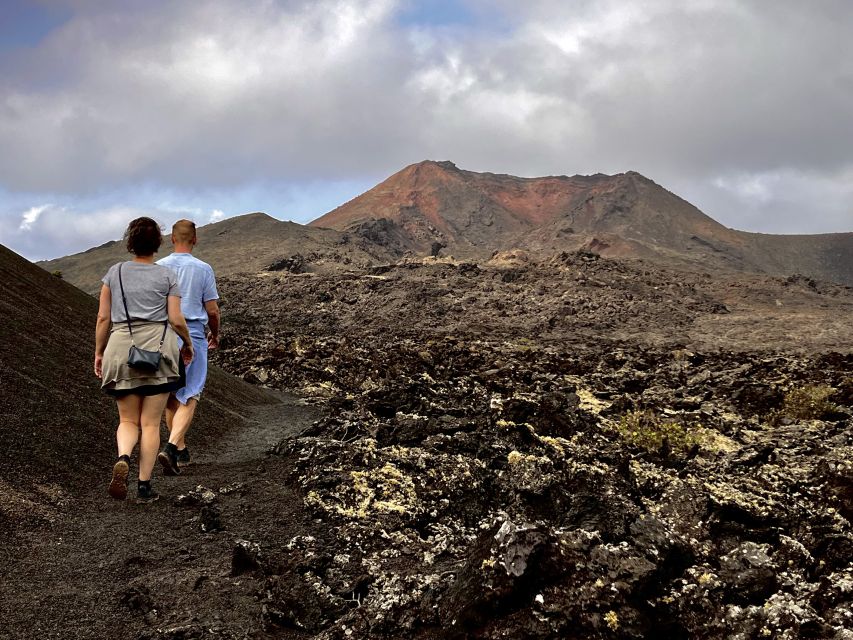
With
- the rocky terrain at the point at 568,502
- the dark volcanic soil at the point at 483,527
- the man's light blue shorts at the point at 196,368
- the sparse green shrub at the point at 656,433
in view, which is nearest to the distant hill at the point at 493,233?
the rocky terrain at the point at 568,502

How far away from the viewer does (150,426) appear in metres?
5.32

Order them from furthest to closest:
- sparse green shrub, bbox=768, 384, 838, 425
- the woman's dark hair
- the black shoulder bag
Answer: sparse green shrub, bbox=768, 384, 838, 425 < the woman's dark hair < the black shoulder bag

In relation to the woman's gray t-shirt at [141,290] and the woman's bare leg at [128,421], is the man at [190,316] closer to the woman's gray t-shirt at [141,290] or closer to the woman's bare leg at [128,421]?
the woman's gray t-shirt at [141,290]

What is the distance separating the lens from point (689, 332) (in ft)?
104

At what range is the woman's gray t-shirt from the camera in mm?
5102

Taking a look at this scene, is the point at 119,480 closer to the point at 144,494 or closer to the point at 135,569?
the point at 144,494

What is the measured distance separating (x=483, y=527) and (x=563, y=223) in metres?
87.8

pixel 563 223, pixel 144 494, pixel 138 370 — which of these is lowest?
pixel 144 494

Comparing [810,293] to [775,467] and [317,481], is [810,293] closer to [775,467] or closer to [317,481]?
[775,467]

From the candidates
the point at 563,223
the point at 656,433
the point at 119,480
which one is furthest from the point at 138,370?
the point at 563,223

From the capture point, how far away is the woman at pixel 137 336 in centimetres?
507

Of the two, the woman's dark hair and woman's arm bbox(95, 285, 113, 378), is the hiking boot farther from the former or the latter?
the woman's dark hair


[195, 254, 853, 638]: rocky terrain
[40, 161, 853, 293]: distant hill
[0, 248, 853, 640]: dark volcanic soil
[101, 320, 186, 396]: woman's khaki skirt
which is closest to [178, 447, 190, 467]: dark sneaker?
[0, 248, 853, 640]: dark volcanic soil

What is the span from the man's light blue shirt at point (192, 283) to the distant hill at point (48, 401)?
1.77 metres
